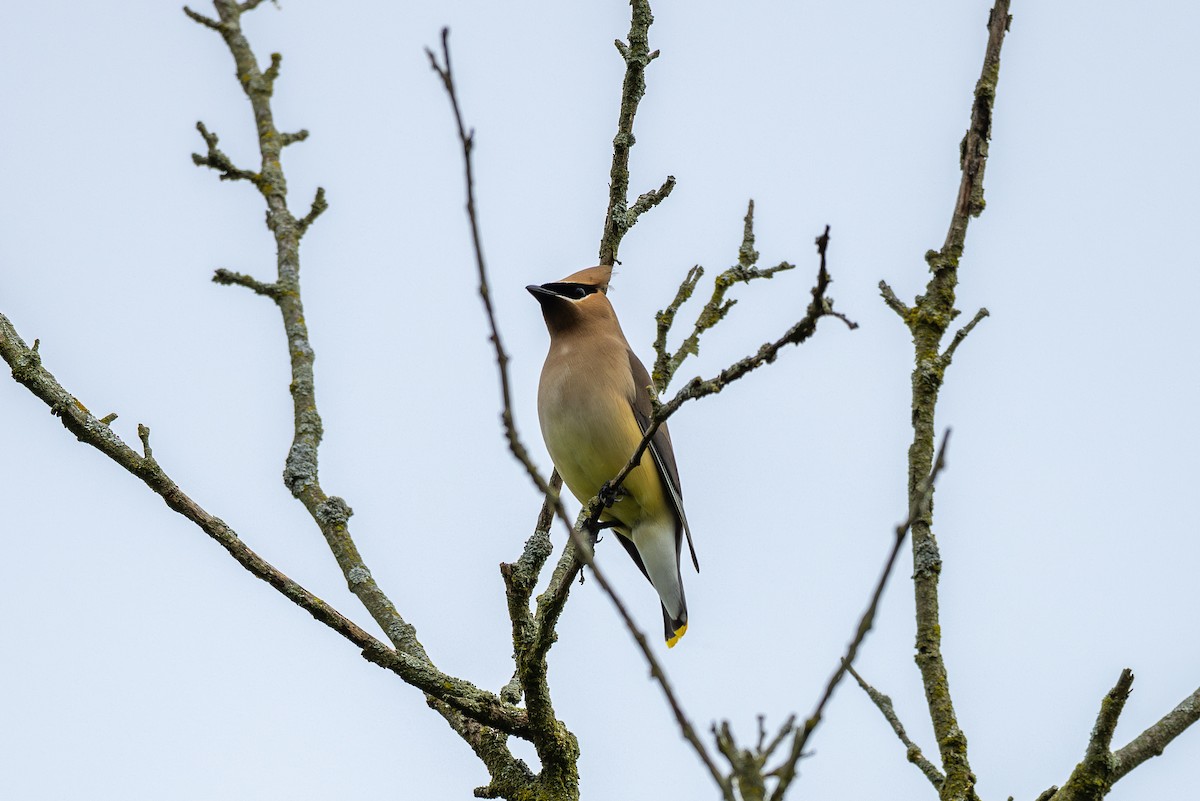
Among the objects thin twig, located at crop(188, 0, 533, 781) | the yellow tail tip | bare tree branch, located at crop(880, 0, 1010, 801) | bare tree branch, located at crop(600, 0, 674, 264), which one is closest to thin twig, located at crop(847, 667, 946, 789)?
bare tree branch, located at crop(880, 0, 1010, 801)

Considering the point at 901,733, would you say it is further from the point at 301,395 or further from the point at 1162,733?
the point at 301,395

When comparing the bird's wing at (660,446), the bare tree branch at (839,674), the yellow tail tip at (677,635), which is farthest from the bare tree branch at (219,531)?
the yellow tail tip at (677,635)

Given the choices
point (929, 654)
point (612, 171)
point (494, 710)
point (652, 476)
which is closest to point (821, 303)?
point (929, 654)

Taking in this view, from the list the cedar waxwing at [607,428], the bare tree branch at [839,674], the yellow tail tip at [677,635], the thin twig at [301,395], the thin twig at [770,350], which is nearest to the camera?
the bare tree branch at [839,674]

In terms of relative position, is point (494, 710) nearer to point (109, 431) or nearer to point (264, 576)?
point (264, 576)

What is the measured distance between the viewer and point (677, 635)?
580cm

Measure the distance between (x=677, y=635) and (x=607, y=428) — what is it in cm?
109

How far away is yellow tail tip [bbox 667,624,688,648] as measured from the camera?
575 cm

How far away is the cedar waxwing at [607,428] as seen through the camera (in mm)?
5215

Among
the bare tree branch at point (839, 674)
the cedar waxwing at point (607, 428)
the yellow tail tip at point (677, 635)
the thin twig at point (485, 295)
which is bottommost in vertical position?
the bare tree branch at point (839, 674)

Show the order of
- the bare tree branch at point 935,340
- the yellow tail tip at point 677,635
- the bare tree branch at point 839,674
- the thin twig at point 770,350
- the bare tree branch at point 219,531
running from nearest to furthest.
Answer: the bare tree branch at point 839,674 → the thin twig at point 770,350 → the bare tree branch at point 935,340 → the bare tree branch at point 219,531 → the yellow tail tip at point 677,635

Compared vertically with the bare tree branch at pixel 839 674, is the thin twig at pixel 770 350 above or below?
above

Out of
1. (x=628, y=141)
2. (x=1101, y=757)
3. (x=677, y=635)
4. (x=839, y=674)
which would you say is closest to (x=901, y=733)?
(x=1101, y=757)

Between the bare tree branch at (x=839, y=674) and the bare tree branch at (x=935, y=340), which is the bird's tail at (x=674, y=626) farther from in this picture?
the bare tree branch at (x=839, y=674)
